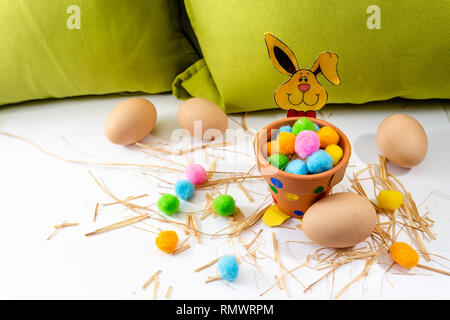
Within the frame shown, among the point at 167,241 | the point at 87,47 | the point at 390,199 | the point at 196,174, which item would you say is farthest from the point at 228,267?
the point at 87,47

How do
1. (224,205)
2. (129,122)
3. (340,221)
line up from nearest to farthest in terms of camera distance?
(340,221)
(224,205)
(129,122)

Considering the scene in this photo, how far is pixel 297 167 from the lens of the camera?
0.65 m

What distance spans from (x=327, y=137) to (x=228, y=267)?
272mm

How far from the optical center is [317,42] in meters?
0.81

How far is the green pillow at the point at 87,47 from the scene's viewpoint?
0.86m

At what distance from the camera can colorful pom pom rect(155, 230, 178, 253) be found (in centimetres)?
69

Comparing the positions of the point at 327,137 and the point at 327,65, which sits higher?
the point at 327,65

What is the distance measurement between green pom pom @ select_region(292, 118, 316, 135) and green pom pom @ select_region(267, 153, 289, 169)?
0.05 m

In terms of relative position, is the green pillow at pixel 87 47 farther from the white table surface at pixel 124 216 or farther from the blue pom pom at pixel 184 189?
the blue pom pom at pixel 184 189

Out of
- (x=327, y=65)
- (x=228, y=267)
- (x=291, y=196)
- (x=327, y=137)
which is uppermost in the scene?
(x=327, y=65)

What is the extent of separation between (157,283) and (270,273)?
19cm

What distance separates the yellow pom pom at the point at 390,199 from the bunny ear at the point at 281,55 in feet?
0.93

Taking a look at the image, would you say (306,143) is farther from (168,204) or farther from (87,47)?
(87,47)

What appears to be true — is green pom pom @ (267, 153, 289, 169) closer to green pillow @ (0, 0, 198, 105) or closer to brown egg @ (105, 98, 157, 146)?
brown egg @ (105, 98, 157, 146)
